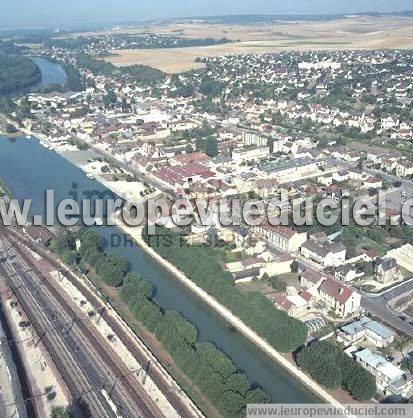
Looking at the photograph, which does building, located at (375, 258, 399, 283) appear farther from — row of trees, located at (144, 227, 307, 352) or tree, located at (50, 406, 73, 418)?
tree, located at (50, 406, 73, 418)

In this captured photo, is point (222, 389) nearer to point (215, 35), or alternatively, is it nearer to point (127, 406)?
point (127, 406)

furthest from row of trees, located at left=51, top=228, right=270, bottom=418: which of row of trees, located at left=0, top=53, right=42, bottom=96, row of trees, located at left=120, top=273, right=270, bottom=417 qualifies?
row of trees, located at left=0, top=53, right=42, bottom=96

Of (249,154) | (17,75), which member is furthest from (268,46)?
(249,154)

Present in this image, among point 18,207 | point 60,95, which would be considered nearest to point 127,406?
point 18,207

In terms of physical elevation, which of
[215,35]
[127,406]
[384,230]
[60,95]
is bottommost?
[127,406]

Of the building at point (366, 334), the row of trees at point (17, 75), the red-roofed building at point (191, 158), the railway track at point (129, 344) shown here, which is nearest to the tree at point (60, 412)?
the railway track at point (129, 344)

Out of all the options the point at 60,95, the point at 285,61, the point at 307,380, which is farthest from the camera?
the point at 285,61
